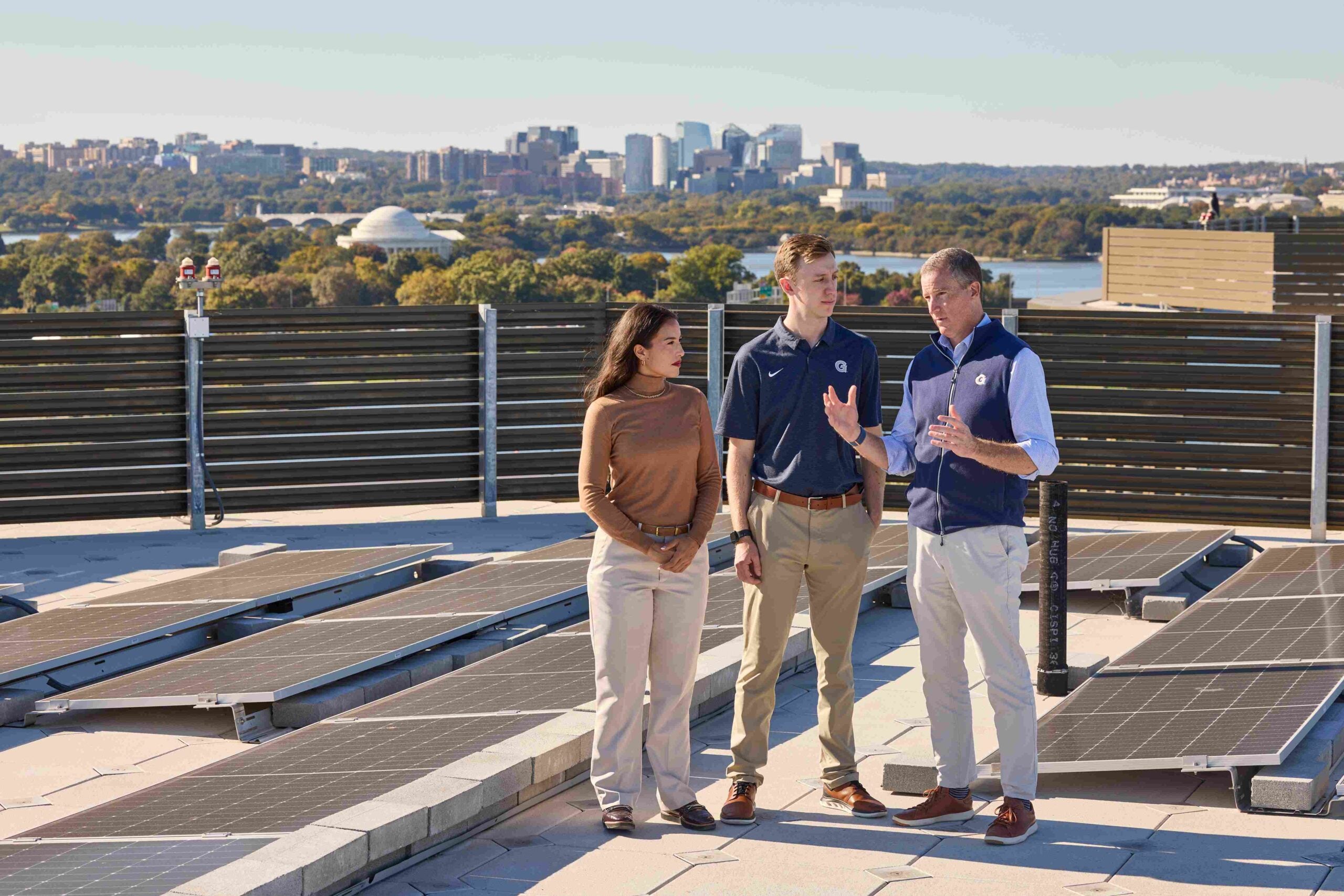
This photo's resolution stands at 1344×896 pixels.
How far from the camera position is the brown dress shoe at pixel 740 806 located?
6.10 metres

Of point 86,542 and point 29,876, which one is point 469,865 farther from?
point 86,542

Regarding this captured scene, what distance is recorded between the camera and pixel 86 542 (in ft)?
43.8

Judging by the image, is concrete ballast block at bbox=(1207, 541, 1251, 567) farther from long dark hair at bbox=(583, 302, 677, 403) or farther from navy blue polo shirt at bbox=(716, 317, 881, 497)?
long dark hair at bbox=(583, 302, 677, 403)

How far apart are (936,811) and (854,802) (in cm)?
32

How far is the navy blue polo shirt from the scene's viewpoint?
19.8ft

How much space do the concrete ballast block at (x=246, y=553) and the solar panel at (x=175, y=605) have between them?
0.81 ft

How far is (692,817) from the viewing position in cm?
602

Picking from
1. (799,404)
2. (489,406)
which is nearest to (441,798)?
(799,404)

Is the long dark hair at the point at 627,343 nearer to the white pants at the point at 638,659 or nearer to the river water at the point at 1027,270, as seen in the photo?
the white pants at the point at 638,659

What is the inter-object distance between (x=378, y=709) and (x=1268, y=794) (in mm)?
3760

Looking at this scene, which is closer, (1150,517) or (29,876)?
(29,876)

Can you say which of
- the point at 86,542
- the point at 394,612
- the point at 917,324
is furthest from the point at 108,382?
the point at 917,324

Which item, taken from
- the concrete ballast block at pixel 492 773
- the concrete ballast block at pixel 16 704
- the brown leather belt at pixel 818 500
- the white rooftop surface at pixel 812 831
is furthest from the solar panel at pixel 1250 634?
Answer: the concrete ballast block at pixel 16 704

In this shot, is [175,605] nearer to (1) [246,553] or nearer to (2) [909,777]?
(1) [246,553]
